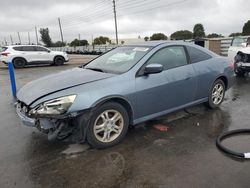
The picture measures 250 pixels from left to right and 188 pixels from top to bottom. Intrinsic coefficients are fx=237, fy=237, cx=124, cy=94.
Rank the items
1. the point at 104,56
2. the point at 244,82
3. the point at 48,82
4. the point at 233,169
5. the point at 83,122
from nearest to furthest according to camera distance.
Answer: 1. the point at 233,169
2. the point at 83,122
3. the point at 48,82
4. the point at 104,56
5. the point at 244,82

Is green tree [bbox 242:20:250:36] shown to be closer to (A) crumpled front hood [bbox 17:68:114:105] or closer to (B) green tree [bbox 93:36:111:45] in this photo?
(B) green tree [bbox 93:36:111:45]

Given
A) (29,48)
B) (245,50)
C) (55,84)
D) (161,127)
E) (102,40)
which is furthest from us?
(102,40)

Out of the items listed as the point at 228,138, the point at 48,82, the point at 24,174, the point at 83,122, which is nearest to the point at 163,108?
the point at 228,138

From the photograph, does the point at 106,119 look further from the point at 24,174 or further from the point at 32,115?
the point at 24,174

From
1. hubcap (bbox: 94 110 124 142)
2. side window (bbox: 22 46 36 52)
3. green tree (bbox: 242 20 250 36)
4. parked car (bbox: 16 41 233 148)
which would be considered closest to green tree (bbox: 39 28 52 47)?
green tree (bbox: 242 20 250 36)

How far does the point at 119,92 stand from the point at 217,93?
2.80m

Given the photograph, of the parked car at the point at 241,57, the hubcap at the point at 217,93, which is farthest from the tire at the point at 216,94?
the parked car at the point at 241,57

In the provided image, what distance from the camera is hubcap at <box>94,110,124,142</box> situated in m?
3.47

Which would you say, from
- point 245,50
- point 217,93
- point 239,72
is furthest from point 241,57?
point 217,93

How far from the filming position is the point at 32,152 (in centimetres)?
351

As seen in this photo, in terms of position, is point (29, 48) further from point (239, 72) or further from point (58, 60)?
point (239, 72)

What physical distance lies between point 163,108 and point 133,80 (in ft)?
2.74

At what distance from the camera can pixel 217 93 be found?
5.32 meters

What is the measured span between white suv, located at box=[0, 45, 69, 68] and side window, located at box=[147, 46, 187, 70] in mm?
13515
